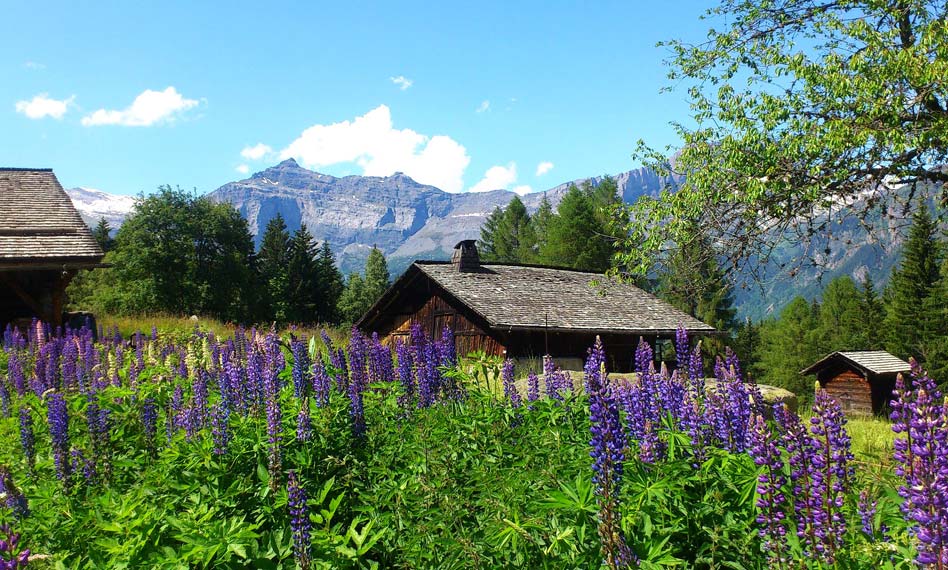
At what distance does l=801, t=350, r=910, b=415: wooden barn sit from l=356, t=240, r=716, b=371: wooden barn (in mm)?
13793

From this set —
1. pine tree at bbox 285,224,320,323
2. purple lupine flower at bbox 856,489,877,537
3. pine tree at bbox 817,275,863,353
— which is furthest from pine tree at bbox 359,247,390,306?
purple lupine flower at bbox 856,489,877,537

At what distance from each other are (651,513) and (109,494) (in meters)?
3.49

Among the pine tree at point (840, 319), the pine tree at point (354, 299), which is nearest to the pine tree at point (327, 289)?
the pine tree at point (354, 299)

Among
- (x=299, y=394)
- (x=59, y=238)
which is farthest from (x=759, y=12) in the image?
(x=59, y=238)

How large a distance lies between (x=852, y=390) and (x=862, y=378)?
3.65 feet

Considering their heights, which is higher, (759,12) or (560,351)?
(759,12)

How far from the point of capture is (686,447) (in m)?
4.01

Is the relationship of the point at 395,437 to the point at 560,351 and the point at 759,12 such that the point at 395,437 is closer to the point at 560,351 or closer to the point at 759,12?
the point at 759,12

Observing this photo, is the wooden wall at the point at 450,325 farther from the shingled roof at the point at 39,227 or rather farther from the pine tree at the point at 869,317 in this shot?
the pine tree at the point at 869,317

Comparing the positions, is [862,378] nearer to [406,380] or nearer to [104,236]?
[406,380]

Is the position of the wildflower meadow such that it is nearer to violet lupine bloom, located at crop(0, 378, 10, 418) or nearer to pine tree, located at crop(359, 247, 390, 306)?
violet lupine bloom, located at crop(0, 378, 10, 418)

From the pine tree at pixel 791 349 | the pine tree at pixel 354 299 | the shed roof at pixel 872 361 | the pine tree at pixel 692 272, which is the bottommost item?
the pine tree at pixel 791 349

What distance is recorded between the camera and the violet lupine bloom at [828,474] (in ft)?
9.12

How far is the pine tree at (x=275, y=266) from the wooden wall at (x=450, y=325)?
118ft
